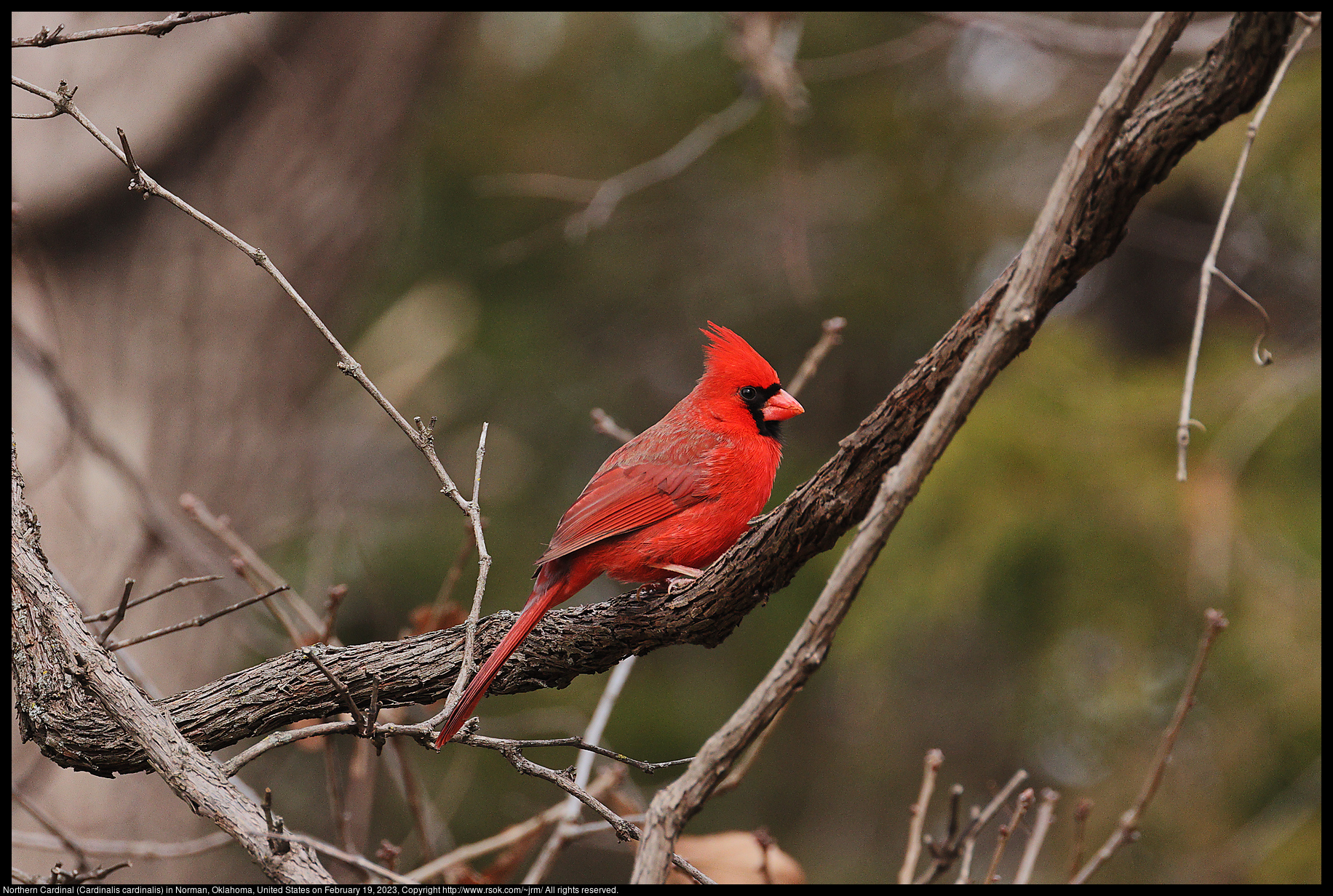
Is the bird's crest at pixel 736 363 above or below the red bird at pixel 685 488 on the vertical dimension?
above

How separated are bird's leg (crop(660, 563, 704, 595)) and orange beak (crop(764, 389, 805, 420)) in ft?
1.75

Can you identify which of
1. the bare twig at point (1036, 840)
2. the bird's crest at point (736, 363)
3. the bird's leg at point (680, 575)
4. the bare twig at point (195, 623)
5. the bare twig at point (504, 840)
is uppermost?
the bird's crest at point (736, 363)

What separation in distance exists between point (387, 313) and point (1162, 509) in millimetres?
6552

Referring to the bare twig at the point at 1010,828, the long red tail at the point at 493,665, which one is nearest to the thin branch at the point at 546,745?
the long red tail at the point at 493,665

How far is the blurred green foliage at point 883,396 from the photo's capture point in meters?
4.62

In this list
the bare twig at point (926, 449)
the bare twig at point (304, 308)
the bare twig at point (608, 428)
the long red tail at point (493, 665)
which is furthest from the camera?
the bare twig at point (608, 428)

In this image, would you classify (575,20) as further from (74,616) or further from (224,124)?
(74,616)

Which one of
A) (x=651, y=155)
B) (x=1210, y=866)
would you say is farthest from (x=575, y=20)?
(x=1210, y=866)

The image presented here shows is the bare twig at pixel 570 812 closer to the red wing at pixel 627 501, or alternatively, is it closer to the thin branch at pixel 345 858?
the red wing at pixel 627 501

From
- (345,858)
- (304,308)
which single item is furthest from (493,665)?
(304,308)

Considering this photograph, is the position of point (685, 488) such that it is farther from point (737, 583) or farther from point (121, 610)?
point (121, 610)

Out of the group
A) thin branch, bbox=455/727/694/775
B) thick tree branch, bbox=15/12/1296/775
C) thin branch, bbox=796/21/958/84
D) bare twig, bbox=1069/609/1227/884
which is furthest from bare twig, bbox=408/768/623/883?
thin branch, bbox=796/21/958/84

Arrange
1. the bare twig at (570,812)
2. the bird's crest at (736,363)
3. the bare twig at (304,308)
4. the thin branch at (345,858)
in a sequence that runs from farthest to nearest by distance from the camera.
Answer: the bird's crest at (736,363), the bare twig at (570,812), the bare twig at (304,308), the thin branch at (345,858)
